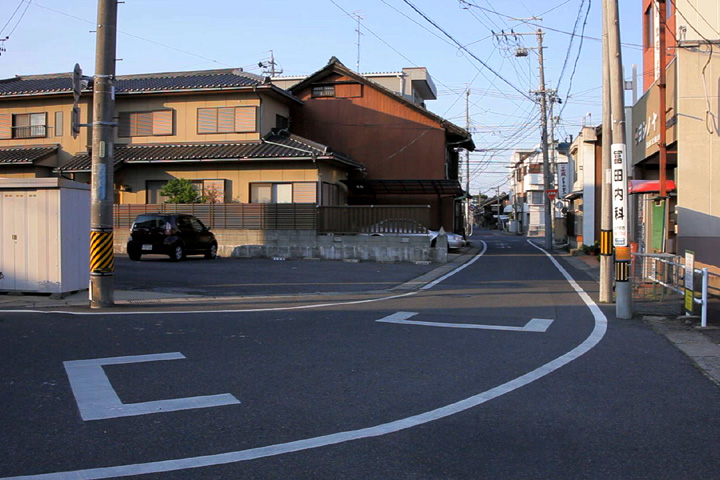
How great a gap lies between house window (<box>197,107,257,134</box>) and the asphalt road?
19.9 m

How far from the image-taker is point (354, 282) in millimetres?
17516

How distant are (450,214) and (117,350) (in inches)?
1136

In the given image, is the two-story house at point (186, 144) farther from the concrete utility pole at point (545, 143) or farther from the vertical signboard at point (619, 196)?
the vertical signboard at point (619, 196)

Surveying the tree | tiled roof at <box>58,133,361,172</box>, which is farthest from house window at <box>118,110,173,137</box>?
the tree

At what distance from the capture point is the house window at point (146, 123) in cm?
3020

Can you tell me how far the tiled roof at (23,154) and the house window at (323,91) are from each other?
44.2ft

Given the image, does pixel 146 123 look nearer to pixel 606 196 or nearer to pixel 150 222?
pixel 150 222

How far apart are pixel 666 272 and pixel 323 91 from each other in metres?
26.0

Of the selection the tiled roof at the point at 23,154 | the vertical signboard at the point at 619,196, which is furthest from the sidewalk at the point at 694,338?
the tiled roof at the point at 23,154

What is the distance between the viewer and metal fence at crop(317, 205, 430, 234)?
24.9 metres

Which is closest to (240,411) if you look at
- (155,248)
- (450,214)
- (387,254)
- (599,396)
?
(599,396)

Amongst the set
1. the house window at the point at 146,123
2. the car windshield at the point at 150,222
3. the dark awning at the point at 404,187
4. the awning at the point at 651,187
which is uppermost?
the house window at the point at 146,123

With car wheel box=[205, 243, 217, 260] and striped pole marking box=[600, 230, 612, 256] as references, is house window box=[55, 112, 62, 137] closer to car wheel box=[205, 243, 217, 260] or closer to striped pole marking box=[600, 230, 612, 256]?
car wheel box=[205, 243, 217, 260]

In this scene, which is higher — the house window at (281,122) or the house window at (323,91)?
the house window at (323,91)
